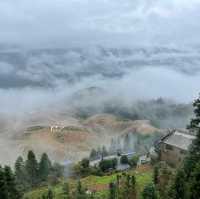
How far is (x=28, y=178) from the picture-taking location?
81.5 m

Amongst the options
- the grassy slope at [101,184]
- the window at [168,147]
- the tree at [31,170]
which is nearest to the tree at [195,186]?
the grassy slope at [101,184]

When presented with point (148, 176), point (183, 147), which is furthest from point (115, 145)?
point (148, 176)

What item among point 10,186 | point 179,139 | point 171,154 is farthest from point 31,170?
point 10,186

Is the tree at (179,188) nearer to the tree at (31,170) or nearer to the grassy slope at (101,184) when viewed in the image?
the grassy slope at (101,184)

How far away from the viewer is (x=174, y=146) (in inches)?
2726

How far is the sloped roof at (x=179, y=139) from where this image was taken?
226 ft

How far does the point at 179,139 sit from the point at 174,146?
95.6 inches

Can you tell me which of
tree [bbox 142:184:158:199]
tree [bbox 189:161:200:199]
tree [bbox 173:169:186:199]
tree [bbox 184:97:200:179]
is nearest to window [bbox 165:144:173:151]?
tree [bbox 184:97:200:179]

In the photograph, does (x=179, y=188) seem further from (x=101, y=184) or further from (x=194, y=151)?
(x=101, y=184)

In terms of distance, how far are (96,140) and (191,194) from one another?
541 feet

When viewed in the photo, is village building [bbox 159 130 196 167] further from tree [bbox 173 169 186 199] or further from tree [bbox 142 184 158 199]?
tree [bbox 173 169 186 199]

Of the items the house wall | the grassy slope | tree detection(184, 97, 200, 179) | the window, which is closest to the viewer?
tree detection(184, 97, 200, 179)

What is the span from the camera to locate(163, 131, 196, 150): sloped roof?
68.9 meters

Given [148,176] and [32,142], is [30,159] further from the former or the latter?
[32,142]
